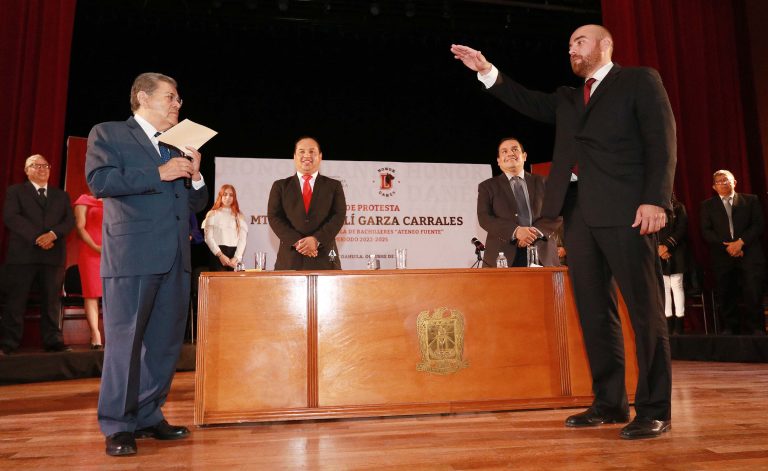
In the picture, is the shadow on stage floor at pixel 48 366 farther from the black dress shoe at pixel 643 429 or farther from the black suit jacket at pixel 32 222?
the black dress shoe at pixel 643 429

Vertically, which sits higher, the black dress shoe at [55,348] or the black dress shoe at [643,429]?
the black dress shoe at [55,348]

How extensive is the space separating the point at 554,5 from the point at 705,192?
3033mm

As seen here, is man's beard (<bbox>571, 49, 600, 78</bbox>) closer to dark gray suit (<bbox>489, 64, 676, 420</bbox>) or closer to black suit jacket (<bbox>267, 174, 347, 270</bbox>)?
dark gray suit (<bbox>489, 64, 676, 420</bbox>)

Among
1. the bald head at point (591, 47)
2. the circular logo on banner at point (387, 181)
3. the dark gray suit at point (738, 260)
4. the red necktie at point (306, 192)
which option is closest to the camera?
the bald head at point (591, 47)

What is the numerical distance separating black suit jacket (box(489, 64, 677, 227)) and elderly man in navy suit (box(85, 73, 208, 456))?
1557mm

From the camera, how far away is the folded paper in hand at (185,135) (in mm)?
2158

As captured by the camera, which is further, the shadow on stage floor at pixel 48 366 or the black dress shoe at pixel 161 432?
the shadow on stage floor at pixel 48 366

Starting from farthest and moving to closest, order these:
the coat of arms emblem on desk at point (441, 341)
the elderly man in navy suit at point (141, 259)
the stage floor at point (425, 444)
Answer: the coat of arms emblem on desk at point (441, 341), the elderly man in navy suit at point (141, 259), the stage floor at point (425, 444)

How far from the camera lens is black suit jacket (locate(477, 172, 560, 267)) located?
3.39 meters

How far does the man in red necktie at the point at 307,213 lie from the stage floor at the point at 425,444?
106 centimetres

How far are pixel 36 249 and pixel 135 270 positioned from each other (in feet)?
10.7

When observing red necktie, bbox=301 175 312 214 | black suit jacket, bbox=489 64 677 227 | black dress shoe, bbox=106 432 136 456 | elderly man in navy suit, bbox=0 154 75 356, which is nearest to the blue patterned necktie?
black dress shoe, bbox=106 432 136 456

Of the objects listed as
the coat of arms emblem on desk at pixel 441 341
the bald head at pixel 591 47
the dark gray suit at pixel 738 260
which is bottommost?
the coat of arms emblem on desk at pixel 441 341

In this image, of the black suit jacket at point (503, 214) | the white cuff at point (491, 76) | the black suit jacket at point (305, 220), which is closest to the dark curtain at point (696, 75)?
the black suit jacket at point (503, 214)
